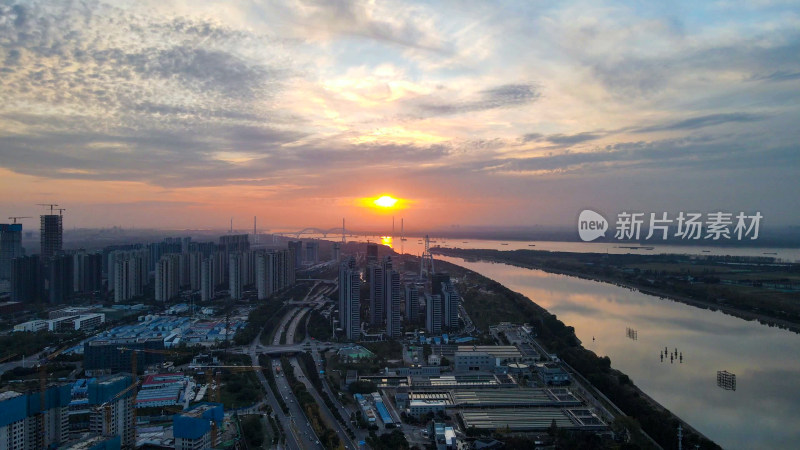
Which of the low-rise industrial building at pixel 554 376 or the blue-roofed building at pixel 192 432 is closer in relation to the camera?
the blue-roofed building at pixel 192 432

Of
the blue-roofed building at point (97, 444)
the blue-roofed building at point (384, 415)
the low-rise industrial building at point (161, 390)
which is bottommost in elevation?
the blue-roofed building at point (384, 415)

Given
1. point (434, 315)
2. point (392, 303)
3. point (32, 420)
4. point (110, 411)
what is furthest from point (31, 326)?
point (434, 315)

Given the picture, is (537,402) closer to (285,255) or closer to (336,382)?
(336,382)

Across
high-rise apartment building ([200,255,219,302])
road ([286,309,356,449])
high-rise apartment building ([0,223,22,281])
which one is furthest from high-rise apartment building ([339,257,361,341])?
high-rise apartment building ([0,223,22,281])

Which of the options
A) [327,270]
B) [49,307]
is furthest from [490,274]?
[49,307]

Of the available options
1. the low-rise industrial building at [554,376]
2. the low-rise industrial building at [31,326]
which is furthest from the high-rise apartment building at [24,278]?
the low-rise industrial building at [554,376]

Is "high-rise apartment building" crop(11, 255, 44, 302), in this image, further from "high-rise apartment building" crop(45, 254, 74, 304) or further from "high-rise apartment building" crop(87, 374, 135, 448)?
"high-rise apartment building" crop(87, 374, 135, 448)

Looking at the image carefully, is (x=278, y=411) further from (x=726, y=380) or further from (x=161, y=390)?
(x=726, y=380)

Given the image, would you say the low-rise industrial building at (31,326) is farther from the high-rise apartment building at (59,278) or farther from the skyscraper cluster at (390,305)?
the skyscraper cluster at (390,305)
